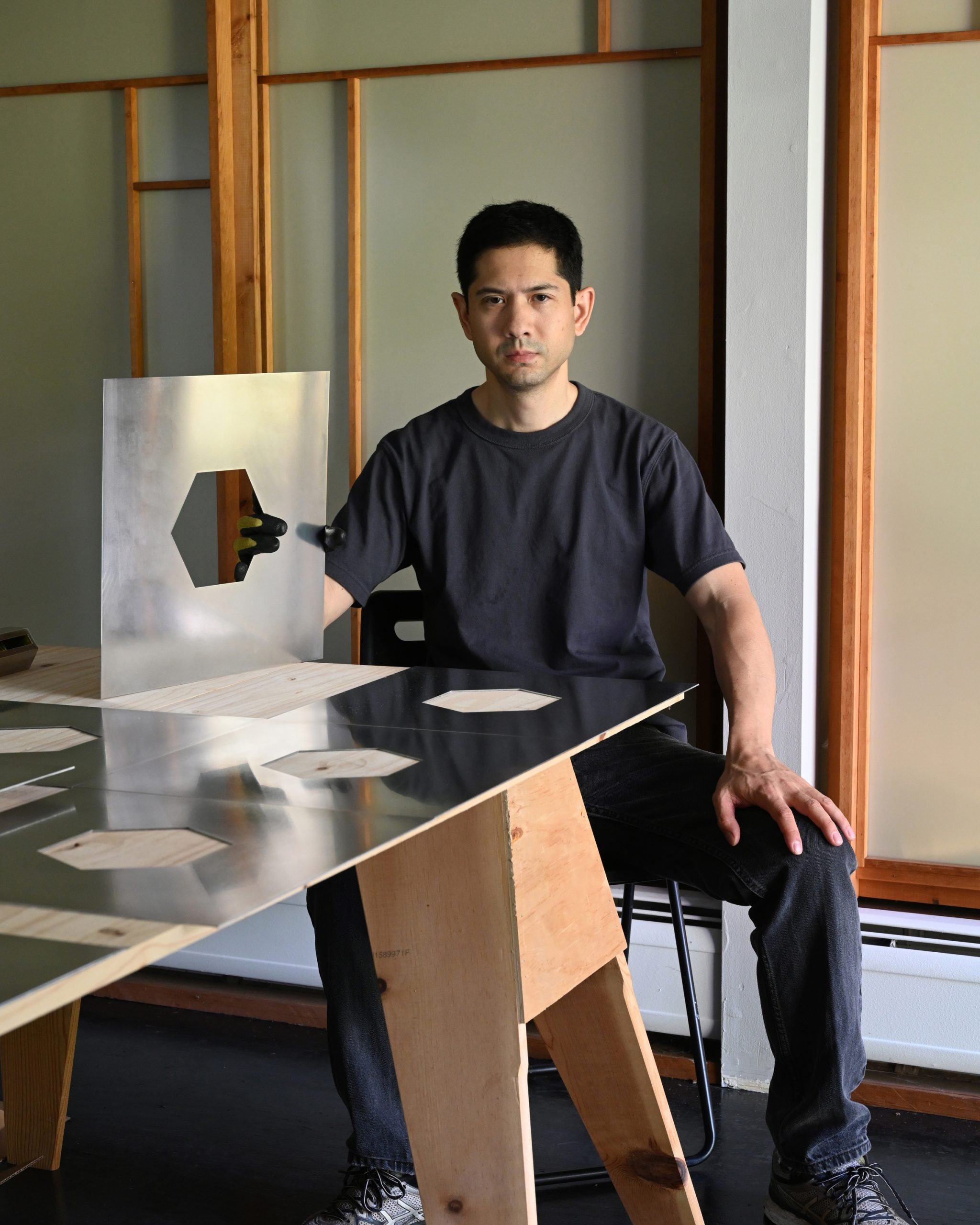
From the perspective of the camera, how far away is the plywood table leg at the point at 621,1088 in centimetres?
158

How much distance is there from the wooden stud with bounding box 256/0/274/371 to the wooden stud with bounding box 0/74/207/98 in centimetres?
15

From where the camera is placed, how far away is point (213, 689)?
158cm

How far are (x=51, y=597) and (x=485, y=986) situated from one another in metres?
1.88

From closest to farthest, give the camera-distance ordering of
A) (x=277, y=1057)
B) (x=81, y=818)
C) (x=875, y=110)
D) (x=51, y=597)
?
1. (x=81, y=818)
2. (x=875, y=110)
3. (x=277, y=1057)
4. (x=51, y=597)

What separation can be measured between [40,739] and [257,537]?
512 mm

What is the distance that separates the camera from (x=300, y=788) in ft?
3.54

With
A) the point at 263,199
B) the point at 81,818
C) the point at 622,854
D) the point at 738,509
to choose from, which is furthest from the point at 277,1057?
the point at 263,199

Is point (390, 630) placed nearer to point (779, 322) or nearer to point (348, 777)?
point (779, 322)

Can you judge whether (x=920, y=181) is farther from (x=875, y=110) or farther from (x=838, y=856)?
(x=838, y=856)

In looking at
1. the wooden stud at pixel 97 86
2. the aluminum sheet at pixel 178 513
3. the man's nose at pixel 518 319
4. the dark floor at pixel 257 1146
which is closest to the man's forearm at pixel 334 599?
the aluminum sheet at pixel 178 513

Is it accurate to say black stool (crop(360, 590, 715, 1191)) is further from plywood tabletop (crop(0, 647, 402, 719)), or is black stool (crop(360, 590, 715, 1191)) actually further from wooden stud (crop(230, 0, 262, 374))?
wooden stud (crop(230, 0, 262, 374))

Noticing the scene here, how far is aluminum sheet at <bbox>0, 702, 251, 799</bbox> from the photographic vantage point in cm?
115

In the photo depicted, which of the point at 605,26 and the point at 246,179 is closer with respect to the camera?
the point at 605,26

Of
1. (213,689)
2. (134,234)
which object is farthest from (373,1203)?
(134,234)
